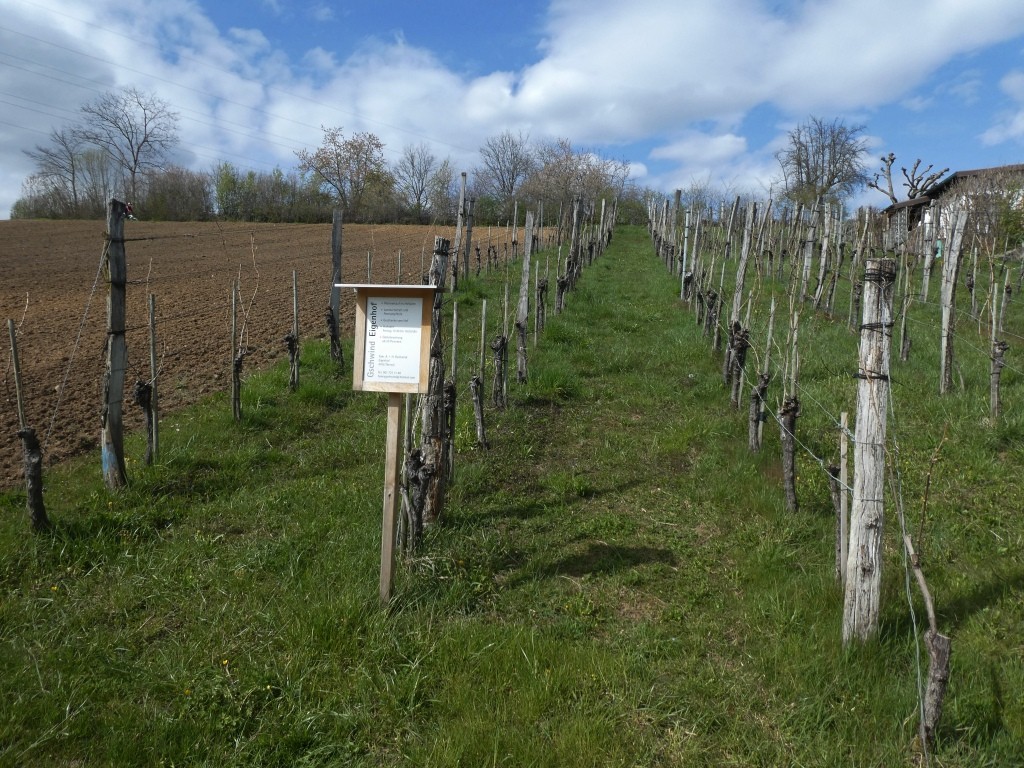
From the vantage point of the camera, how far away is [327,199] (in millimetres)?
38531

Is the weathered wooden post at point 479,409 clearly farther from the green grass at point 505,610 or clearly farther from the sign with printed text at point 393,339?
the sign with printed text at point 393,339

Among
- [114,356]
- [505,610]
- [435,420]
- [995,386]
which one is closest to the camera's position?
[505,610]

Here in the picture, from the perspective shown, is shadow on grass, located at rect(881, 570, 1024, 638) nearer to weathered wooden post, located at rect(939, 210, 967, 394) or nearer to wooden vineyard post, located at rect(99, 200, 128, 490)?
weathered wooden post, located at rect(939, 210, 967, 394)

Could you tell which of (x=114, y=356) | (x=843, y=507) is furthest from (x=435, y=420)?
(x=114, y=356)

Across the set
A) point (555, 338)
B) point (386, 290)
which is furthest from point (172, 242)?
point (386, 290)

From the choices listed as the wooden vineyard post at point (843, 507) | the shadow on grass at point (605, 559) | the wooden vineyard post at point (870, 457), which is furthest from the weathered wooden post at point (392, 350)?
the wooden vineyard post at point (843, 507)

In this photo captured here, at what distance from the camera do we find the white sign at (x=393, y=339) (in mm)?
3441

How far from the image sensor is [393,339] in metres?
3.46

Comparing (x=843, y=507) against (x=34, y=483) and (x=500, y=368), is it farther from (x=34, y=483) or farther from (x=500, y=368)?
(x=34, y=483)

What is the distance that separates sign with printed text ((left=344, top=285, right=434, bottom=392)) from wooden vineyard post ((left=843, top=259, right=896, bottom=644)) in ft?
6.75

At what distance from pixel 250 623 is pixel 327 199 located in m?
38.1

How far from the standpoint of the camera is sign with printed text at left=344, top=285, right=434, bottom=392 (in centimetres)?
343

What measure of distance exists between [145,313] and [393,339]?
36.7 ft

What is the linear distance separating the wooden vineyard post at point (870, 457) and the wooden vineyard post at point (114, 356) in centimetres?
483
